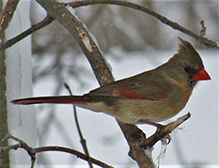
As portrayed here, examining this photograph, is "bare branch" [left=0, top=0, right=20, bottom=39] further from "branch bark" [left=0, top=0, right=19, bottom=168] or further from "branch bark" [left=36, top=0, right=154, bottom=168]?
"branch bark" [left=36, top=0, right=154, bottom=168]

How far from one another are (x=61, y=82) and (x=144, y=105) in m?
1.68

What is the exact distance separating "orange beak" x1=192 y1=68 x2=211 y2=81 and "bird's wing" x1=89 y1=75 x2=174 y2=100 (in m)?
0.14

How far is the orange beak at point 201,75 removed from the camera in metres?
2.46

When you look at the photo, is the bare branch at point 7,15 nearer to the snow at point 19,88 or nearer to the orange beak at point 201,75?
the snow at point 19,88

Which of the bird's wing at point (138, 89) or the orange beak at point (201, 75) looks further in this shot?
the orange beak at point (201, 75)

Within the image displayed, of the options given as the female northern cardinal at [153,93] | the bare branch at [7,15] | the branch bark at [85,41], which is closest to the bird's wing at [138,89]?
the female northern cardinal at [153,93]

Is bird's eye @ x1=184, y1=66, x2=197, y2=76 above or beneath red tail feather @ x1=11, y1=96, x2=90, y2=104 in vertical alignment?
above

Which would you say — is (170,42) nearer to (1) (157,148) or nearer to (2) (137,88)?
(1) (157,148)

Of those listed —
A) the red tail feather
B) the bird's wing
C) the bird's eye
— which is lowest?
the red tail feather

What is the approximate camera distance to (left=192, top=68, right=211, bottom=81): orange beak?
8.08ft

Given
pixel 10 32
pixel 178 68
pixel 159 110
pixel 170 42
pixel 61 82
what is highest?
pixel 170 42

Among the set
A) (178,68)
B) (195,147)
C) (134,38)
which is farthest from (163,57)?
(178,68)

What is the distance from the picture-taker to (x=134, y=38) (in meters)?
4.58

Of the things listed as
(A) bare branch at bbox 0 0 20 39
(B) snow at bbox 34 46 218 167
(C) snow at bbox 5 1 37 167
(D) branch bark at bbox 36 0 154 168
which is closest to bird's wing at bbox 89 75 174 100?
(D) branch bark at bbox 36 0 154 168
